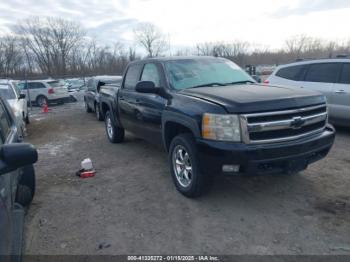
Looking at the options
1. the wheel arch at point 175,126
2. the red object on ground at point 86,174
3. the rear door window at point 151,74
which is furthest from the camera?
the red object on ground at point 86,174

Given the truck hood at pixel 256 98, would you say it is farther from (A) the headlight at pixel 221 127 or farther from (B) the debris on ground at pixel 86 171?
(B) the debris on ground at pixel 86 171

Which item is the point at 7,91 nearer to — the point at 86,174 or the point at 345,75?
the point at 86,174

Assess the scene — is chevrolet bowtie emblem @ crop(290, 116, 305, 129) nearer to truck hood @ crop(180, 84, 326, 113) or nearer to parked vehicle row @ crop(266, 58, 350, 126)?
truck hood @ crop(180, 84, 326, 113)

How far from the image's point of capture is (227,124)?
3.33 metres

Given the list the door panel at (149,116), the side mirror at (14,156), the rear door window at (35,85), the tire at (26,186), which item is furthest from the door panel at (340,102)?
the rear door window at (35,85)

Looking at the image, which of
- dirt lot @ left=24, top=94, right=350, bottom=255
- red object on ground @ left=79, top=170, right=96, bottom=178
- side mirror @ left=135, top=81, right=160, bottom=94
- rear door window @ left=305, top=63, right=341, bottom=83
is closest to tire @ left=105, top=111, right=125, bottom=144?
dirt lot @ left=24, top=94, right=350, bottom=255

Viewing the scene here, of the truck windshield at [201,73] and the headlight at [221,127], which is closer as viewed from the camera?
the headlight at [221,127]

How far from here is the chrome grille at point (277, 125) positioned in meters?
3.31

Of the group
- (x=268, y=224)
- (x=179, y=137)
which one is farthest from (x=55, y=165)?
(x=268, y=224)

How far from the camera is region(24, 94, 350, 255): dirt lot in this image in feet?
10.1

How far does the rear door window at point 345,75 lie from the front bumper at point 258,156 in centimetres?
408

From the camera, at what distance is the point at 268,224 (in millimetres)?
3381

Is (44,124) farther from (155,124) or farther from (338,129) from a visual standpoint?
(338,129)

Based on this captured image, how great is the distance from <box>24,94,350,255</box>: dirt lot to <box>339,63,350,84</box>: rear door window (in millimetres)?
2093
